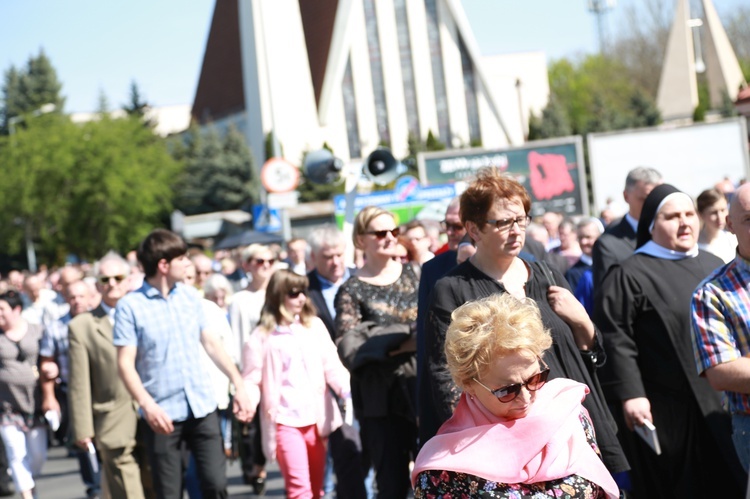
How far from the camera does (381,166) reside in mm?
13500

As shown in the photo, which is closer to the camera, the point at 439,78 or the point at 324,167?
the point at 324,167

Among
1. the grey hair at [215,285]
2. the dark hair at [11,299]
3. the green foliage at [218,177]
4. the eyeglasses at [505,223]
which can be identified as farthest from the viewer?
the green foliage at [218,177]

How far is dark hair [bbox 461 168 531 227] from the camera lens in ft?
16.4

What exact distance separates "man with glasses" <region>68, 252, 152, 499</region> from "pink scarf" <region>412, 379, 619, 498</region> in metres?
4.76

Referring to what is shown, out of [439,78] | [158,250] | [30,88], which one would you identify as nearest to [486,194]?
[158,250]

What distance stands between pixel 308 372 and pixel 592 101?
73.4m

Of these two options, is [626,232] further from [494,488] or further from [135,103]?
[135,103]

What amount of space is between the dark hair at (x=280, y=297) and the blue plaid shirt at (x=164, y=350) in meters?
0.66

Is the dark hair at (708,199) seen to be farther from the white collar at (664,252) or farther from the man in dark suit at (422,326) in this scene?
the man in dark suit at (422,326)

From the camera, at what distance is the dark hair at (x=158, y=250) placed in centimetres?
748

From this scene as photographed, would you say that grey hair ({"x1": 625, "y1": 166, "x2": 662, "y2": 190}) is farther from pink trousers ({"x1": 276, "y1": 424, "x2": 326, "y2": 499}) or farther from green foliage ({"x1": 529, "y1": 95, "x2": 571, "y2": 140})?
green foliage ({"x1": 529, "y1": 95, "x2": 571, "y2": 140})

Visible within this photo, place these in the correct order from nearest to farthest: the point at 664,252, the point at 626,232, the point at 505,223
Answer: the point at 505,223
the point at 664,252
the point at 626,232

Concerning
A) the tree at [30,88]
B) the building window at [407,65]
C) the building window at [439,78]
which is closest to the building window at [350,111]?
the building window at [407,65]

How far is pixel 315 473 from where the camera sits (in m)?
7.65
